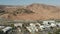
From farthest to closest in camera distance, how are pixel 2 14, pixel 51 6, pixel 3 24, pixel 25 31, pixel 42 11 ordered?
pixel 51 6
pixel 42 11
pixel 2 14
pixel 3 24
pixel 25 31

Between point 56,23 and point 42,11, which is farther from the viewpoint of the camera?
point 42,11

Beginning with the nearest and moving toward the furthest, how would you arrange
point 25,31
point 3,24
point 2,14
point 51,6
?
point 25,31 < point 3,24 < point 2,14 < point 51,6

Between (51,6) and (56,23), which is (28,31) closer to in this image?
(56,23)

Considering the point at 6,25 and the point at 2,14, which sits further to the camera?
the point at 2,14

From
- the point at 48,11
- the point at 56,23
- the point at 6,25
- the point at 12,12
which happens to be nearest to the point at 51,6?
the point at 48,11

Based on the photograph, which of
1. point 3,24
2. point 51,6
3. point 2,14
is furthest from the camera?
point 51,6

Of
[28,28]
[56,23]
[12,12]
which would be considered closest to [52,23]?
[56,23]

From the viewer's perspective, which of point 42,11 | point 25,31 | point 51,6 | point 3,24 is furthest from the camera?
point 51,6

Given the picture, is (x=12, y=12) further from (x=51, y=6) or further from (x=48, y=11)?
(x=51, y=6)
